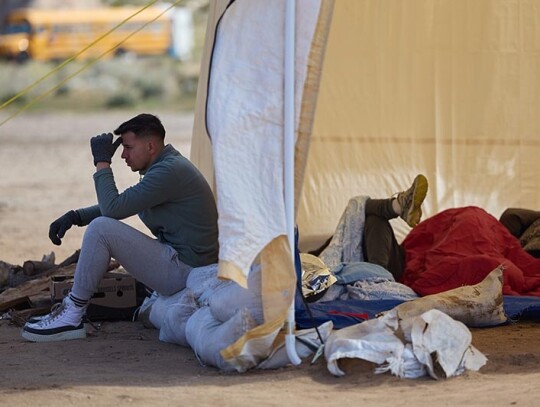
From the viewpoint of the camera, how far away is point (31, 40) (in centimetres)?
2730

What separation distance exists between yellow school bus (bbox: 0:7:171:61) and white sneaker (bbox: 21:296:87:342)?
22.3 metres

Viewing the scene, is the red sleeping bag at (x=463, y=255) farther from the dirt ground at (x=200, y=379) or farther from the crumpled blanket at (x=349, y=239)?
the dirt ground at (x=200, y=379)

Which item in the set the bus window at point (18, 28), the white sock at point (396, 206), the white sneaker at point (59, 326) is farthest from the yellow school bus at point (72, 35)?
the white sneaker at point (59, 326)

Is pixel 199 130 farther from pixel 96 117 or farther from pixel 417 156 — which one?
pixel 96 117

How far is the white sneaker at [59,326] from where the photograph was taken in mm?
5480

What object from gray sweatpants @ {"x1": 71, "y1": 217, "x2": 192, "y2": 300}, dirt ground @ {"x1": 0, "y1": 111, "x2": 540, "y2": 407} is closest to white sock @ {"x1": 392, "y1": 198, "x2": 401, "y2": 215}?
dirt ground @ {"x1": 0, "y1": 111, "x2": 540, "y2": 407}

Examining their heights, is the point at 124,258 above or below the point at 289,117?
below

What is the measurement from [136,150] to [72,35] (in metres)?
22.7

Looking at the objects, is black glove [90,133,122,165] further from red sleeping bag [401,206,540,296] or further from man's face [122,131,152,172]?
red sleeping bag [401,206,540,296]

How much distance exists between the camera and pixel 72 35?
1086 inches

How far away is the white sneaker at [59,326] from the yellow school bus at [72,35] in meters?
22.3

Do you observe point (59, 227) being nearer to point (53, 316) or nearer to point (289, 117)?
point (53, 316)

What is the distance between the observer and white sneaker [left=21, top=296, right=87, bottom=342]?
548 centimetres

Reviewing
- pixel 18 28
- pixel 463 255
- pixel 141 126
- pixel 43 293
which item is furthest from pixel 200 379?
pixel 18 28
